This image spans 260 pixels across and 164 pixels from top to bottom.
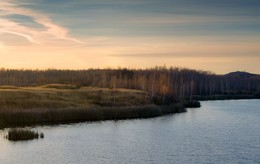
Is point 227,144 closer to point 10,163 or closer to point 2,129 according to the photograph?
point 10,163

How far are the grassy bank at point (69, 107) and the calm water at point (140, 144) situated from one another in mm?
5591

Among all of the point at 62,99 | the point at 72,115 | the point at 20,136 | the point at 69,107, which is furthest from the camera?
the point at 62,99

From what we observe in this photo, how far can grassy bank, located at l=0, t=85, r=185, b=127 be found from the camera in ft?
186

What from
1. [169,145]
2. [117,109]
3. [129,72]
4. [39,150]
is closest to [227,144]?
[169,145]

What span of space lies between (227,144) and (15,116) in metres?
27.8

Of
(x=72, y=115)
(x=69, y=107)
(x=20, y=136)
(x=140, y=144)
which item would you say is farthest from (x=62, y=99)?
(x=140, y=144)

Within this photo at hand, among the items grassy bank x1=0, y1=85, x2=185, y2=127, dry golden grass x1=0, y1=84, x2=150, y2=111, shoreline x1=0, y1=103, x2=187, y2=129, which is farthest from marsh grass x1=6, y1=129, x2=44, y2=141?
dry golden grass x1=0, y1=84, x2=150, y2=111

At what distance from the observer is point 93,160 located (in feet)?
107

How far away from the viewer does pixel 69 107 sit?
217ft

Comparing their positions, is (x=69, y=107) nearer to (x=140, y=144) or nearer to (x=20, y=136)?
(x=20, y=136)

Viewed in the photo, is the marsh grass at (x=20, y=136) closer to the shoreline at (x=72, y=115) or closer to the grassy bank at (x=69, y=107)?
the shoreline at (x=72, y=115)

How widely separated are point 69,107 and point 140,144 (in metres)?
27.9

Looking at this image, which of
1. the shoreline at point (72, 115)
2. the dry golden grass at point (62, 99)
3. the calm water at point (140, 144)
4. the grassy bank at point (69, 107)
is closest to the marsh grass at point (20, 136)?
the calm water at point (140, 144)

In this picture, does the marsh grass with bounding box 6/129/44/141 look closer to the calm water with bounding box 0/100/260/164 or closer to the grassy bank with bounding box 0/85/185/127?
the calm water with bounding box 0/100/260/164
